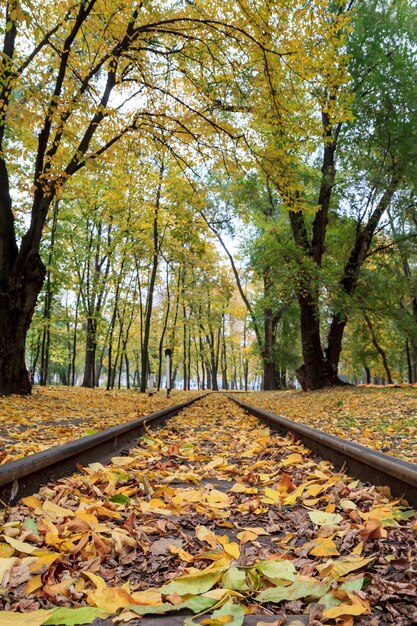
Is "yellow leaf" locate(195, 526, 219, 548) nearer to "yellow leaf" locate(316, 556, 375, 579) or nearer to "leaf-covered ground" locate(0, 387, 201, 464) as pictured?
"yellow leaf" locate(316, 556, 375, 579)

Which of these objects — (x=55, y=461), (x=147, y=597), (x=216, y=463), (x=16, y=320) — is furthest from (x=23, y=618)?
(x=16, y=320)

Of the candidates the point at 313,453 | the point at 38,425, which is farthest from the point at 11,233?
the point at 313,453

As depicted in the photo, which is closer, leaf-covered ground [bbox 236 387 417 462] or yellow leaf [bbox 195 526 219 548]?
yellow leaf [bbox 195 526 219 548]

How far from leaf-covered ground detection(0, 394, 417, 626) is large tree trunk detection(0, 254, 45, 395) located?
7220 mm

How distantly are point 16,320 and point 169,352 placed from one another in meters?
6.49

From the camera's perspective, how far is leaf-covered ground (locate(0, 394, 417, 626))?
4.47 ft

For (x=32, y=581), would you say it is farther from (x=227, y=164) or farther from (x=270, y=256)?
(x=270, y=256)

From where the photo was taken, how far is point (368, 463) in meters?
2.99

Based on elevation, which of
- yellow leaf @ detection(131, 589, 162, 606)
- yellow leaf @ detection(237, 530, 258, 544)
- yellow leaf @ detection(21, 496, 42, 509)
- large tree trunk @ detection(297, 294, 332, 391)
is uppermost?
large tree trunk @ detection(297, 294, 332, 391)

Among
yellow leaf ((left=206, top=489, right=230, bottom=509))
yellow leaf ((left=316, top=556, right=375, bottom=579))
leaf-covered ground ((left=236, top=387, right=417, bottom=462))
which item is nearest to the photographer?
yellow leaf ((left=316, top=556, right=375, bottom=579))

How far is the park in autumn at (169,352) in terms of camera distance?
1565 mm

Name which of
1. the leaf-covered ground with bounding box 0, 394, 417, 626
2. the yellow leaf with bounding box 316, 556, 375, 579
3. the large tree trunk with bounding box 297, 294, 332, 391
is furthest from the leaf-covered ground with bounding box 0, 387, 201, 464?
the large tree trunk with bounding box 297, 294, 332, 391

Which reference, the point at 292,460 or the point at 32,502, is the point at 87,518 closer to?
the point at 32,502

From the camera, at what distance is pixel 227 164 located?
9.27m
